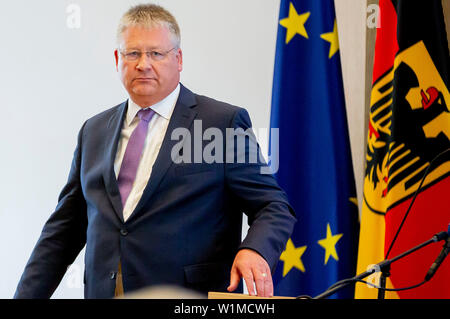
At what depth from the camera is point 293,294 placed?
2.89 meters

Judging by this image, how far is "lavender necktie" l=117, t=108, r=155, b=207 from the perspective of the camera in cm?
187

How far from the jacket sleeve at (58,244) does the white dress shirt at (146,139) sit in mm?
198

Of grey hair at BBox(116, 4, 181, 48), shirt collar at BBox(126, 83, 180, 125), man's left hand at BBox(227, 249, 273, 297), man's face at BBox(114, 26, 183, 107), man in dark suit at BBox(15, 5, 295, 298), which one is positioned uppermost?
grey hair at BBox(116, 4, 181, 48)

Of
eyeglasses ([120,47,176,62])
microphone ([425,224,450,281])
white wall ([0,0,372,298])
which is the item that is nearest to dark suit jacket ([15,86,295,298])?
eyeglasses ([120,47,176,62])

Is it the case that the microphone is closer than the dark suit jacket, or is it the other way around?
the microphone

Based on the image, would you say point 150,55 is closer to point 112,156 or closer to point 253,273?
point 112,156

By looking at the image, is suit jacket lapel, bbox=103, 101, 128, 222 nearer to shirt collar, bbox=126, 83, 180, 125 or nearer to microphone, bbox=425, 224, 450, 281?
shirt collar, bbox=126, 83, 180, 125

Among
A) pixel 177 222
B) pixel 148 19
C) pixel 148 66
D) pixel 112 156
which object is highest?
pixel 148 19

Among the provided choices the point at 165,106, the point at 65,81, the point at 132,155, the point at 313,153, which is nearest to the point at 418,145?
the point at 313,153

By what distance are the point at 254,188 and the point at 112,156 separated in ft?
1.51

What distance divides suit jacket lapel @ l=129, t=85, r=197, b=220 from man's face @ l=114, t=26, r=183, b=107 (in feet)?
0.21

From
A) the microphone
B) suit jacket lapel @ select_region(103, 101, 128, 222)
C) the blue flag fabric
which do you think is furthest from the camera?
the blue flag fabric

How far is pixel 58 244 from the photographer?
198 centimetres

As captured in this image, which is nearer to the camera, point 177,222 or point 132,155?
point 177,222
